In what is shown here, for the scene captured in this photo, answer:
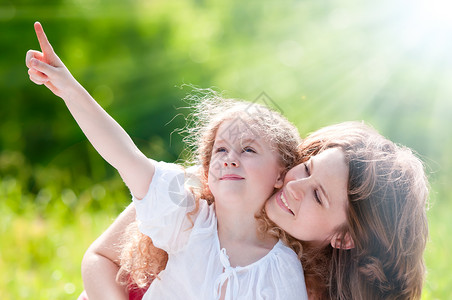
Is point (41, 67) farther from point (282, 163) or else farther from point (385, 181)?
point (385, 181)

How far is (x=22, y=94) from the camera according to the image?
21.9ft

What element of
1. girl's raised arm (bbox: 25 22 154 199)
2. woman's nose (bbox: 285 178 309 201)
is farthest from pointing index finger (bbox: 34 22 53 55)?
woman's nose (bbox: 285 178 309 201)

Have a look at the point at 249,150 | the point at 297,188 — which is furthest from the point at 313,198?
the point at 249,150

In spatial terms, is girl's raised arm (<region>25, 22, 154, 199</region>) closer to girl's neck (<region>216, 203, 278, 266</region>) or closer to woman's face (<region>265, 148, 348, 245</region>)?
girl's neck (<region>216, 203, 278, 266</region>)

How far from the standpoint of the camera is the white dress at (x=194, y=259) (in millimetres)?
1814

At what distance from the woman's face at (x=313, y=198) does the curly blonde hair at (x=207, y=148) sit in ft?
0.29

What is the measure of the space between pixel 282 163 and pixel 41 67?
903 mm

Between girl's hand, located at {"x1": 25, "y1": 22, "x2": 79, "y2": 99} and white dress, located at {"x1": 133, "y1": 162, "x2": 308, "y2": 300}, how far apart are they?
0.41 meters

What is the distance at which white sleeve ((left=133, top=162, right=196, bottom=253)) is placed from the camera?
Result: 1.79m

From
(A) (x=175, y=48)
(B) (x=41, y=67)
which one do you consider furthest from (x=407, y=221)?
(A) (x=175, y=48)

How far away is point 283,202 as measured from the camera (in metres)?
1.92

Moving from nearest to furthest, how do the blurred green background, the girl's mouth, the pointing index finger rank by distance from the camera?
the pointing index finger → the girl's mouth → the blurred green background

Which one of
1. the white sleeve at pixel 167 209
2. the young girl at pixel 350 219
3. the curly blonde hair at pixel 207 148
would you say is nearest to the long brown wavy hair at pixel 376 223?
the young girl at pixel 350 219

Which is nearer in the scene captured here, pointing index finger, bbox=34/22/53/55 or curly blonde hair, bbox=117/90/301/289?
pointing index finger, bbox=34/22/53/55
